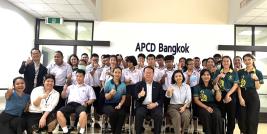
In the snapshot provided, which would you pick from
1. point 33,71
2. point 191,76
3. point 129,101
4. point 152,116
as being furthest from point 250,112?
point 33,71

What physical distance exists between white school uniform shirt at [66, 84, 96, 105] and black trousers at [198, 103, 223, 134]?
1.86 meters

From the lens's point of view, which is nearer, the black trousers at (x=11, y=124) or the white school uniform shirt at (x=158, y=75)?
the black trousers at (x=11, y=124)

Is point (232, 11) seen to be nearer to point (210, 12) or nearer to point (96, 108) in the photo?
point (210, 12)

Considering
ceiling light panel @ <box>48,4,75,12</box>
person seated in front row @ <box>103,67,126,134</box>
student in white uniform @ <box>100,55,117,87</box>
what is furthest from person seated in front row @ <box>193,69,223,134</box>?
ceiling light panel @ <box>48,4,75,12</box>

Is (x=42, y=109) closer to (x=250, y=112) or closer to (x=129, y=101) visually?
(x=129, y=101)

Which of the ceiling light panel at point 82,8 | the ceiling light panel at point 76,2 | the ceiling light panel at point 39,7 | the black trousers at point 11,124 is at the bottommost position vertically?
the black trousers at point 11,124

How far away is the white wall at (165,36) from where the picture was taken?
26.5 feet

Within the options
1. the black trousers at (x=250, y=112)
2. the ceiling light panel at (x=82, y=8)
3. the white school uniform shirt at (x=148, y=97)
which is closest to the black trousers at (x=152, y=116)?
the white school uniform shirt at (x=148, y=97)

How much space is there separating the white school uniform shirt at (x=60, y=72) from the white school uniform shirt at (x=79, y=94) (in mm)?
502

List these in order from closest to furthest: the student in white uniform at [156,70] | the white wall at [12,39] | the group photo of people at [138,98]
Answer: the group photo of people at [138,98], the student in white uniform at [156,70], the white wall at [12,39]

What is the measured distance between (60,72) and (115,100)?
1.20m

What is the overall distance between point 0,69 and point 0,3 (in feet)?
4.80

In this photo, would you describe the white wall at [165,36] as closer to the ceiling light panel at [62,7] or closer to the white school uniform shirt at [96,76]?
the ceiling light panel at [62,7]

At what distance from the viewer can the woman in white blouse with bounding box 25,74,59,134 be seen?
14.0 ft
